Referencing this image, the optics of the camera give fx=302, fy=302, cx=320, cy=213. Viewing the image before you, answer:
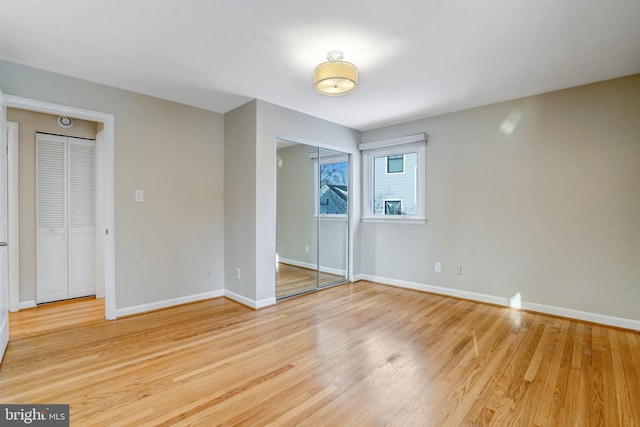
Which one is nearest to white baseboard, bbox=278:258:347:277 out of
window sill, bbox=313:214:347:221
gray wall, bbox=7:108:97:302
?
window sill, bbox=313:214:347:221

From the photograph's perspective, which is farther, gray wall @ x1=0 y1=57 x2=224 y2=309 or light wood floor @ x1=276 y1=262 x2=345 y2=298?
light wood floor @ x1=276 y1=262 x2=345 y2=298

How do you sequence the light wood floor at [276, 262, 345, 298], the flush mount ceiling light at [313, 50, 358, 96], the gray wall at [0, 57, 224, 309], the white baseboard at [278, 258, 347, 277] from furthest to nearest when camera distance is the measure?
the white baseboard at [278, 258, 347, 277], the light wood floor at [276, 262, 345, 298], the gray wall at [0, 57, 224, 309], the flush mount ceiling light at [313, 50, 358, 96]

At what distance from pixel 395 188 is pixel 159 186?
3147 millimetres

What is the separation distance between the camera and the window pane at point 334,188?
14.4 feet

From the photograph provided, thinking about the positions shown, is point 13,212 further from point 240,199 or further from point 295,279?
point 295,279

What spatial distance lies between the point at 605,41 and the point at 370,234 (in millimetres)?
3292

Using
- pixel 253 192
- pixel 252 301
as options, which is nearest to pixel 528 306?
pixel 252 301

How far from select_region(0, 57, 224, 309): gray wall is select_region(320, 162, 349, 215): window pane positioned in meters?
1.42

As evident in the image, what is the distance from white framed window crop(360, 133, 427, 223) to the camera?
4.23 metres

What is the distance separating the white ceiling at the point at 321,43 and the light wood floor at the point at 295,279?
2.19 metres

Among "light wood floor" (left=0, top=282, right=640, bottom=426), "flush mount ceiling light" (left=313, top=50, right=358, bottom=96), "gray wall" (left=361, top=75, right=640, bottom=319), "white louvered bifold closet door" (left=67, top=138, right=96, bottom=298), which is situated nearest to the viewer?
"light wood floor" (left=0, top=282, right=640, bottom=426)

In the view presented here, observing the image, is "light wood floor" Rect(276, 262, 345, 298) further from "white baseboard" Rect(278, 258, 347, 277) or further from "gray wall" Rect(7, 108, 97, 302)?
"gray wall" Rect(7, 108, 97, 302)

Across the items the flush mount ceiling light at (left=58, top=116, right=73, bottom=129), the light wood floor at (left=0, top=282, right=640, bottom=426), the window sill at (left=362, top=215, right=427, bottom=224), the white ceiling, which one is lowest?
the light wood floor at (left=0, top=282, right=640, bottom=426)

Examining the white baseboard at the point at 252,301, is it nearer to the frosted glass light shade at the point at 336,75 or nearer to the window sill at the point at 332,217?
the window sill at the point at 332,217
